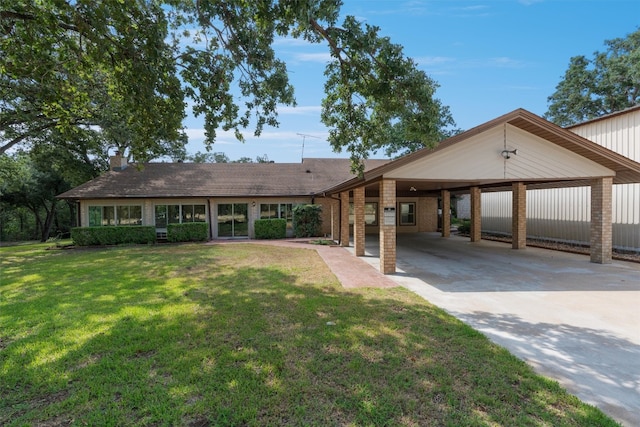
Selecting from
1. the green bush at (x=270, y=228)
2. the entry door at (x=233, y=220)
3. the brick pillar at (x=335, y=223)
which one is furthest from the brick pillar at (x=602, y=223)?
the entry door at (x=233, y=220)

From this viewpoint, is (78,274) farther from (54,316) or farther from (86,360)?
(86,360)

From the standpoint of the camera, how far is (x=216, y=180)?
20453 mm

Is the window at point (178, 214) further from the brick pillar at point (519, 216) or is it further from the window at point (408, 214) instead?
the brick pillar at point (519, 216)

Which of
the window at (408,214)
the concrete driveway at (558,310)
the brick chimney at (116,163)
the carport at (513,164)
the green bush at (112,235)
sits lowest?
the concrete driveway at (558,310)

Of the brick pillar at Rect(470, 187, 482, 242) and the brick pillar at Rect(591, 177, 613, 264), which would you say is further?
the brick pillar at Rect(470, 187, 482, 242)

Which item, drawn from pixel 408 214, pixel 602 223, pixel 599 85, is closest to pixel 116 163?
A: pixel 408 214

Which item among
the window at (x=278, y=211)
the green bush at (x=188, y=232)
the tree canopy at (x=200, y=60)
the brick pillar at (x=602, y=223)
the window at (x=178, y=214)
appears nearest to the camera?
the tree canopy at (x=200, y=60)

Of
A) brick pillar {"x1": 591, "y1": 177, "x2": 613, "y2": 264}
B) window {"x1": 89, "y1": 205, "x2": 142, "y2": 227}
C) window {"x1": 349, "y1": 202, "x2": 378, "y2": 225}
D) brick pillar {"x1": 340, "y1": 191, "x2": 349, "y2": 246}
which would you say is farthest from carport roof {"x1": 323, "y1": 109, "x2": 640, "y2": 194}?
window {"x1": 89, "y1": 205, "x2": 142, "y2": 227}

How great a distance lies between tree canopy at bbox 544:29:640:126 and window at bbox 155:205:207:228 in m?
32.9

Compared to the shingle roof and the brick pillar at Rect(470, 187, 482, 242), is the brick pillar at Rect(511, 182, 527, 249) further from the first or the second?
the shingle roof

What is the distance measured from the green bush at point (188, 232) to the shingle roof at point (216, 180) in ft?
6.08

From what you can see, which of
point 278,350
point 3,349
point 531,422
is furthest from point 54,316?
point 531,422

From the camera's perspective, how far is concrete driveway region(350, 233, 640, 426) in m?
3.44

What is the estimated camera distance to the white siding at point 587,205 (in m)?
11.2
